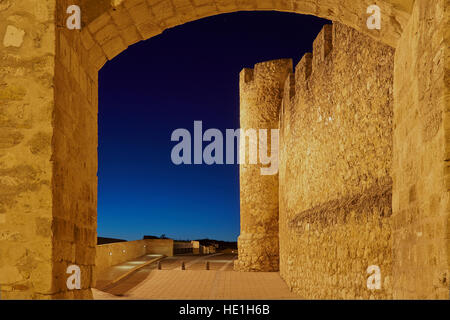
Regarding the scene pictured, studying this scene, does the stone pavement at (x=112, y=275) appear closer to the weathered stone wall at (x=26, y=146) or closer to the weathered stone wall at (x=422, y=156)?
the weathered stone wall at (x=26, y=146)

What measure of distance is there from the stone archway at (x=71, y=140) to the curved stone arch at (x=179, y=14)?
12mm

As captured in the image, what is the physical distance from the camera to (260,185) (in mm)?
14422

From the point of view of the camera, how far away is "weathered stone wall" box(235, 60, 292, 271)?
14.0 m

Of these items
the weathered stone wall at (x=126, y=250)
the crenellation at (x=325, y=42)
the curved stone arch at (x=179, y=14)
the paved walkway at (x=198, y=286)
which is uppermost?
the crenellation at (x=325, y=42)

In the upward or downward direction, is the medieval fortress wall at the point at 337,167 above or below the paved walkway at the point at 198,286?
above

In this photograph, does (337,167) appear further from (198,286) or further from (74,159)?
(198,286)

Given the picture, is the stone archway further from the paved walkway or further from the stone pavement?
the stone pavement

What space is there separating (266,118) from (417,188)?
11.8 metres

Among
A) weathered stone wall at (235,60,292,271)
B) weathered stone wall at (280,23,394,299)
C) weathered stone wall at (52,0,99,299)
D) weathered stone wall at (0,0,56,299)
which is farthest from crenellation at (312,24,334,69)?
weathered stone wall at (0,0,56,299)

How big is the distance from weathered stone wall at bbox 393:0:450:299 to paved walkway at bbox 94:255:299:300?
19.8ft

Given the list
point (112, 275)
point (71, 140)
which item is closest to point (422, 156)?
point (71, 140)

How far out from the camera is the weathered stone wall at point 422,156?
7.70 ft

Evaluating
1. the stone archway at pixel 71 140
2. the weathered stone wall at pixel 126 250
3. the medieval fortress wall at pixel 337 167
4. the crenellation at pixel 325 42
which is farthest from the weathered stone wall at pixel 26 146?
the weathered stone wall at pixel 126 250

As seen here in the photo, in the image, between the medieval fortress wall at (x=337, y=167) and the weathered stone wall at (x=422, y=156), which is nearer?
Result: the weathered stone wall at (x=422, y=156)
